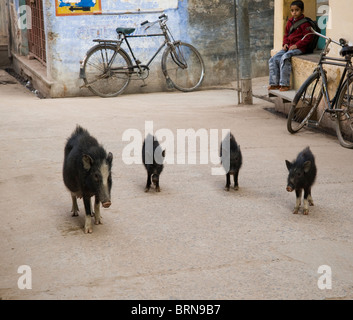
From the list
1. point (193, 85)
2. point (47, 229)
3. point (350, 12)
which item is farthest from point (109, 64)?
point (47, 229)

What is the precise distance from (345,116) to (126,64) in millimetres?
6053

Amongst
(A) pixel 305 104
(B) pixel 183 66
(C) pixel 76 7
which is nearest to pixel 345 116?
(A) pixel 305 104

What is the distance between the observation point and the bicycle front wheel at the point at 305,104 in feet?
30.2

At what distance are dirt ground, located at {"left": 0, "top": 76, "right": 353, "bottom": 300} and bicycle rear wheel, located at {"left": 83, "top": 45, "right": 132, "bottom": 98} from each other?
3.86 metres

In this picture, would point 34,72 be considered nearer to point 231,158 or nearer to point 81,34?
point 81,34

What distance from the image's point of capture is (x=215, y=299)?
163 inches

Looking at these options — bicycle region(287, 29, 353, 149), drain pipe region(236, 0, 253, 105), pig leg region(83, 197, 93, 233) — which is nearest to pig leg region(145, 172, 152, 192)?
pig leg region(83, 197, 93, 233)

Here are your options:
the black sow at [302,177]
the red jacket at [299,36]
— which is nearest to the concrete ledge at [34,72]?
the red jacket at [299,36]

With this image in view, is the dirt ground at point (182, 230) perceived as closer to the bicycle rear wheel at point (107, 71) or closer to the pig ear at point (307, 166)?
the pig ear at point (307, 166)

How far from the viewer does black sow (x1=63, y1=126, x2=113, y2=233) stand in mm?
5297

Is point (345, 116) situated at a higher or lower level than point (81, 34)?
lower

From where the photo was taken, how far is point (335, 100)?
28.8ft
